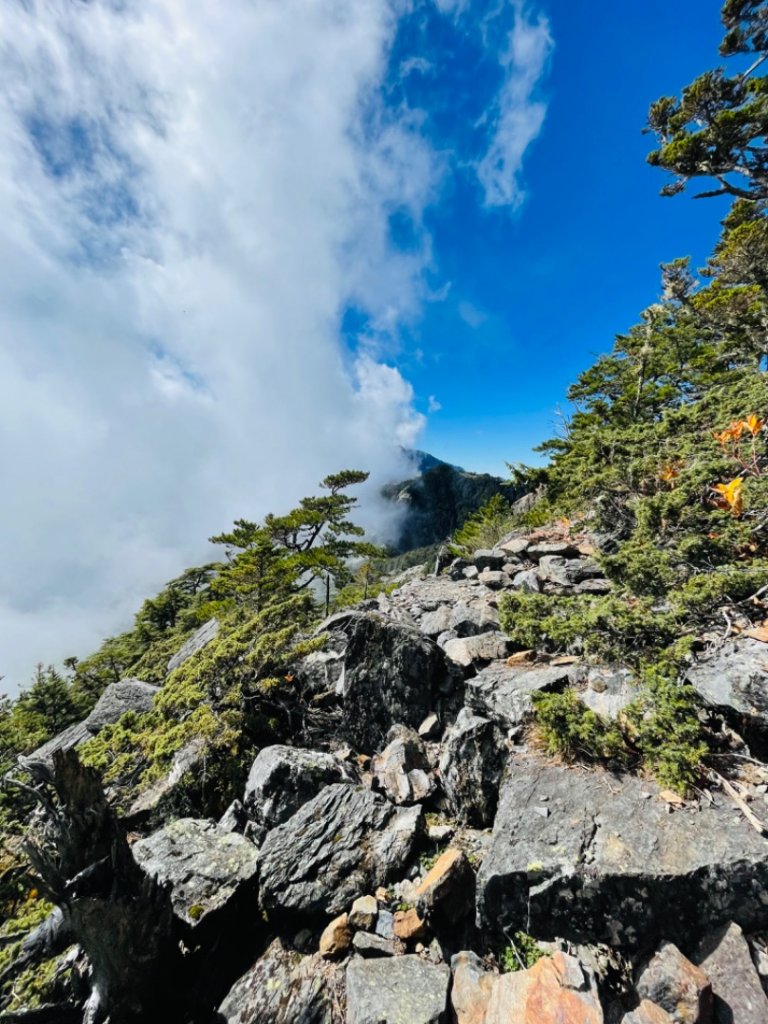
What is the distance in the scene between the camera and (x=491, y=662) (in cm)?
716

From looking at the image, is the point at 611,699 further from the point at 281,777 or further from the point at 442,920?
the point at 281,777

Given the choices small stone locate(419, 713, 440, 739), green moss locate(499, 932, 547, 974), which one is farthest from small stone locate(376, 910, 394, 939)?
small stone locate(419, 713, 440, 739)

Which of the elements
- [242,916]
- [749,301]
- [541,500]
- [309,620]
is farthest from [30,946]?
[749,301]

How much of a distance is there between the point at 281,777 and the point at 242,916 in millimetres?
1498

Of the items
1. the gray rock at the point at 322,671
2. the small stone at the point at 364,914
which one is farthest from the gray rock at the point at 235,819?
the gray rock at the point at 322,671

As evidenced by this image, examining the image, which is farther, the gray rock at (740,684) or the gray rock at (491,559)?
the gray rock at (491,559)

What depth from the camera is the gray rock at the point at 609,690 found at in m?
5.05

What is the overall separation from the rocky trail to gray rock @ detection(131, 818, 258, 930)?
0.02 m

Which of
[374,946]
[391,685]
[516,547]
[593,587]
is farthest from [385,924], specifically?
[516,547]

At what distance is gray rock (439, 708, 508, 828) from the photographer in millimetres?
5242

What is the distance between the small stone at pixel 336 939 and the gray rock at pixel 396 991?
28 cm

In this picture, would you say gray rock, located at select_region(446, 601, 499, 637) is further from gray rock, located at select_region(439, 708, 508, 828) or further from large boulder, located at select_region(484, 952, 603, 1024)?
large boulder, located at select_region(484, 952, 603, 1024)

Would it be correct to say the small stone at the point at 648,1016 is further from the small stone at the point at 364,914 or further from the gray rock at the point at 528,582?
the gray rock at the point at 528,582

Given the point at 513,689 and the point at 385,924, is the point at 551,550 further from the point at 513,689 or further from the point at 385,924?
the point at 385,924
